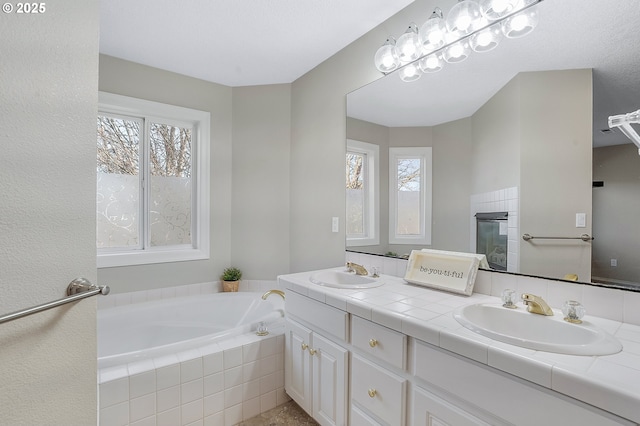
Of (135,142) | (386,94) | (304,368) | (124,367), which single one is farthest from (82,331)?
(135,142)

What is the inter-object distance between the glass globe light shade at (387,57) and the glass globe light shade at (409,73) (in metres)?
0.05

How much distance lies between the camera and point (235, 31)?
A: 2.04 meters

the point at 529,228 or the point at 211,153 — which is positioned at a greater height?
the point at 211,153

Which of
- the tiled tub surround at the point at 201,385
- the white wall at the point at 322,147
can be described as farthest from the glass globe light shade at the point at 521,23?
the tiled tub surround at the point at 201,385

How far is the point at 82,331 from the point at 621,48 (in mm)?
1974

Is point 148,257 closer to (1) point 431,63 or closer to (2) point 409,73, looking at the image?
(2) point 409,73

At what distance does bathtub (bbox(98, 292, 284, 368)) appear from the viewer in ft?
6.62

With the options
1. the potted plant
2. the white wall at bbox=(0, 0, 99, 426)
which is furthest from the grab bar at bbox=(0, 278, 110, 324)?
the potted plant

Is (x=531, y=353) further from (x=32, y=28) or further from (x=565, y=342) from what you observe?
(x=32, y=28)

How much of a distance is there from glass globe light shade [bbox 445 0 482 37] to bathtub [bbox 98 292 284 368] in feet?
6.60

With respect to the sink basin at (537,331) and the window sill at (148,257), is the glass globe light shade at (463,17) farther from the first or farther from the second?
the window sill at (148,257)

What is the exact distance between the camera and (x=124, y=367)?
152 centimetres

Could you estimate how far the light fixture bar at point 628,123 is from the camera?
104cm

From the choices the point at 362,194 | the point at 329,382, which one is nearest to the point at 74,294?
the point at 329,382
